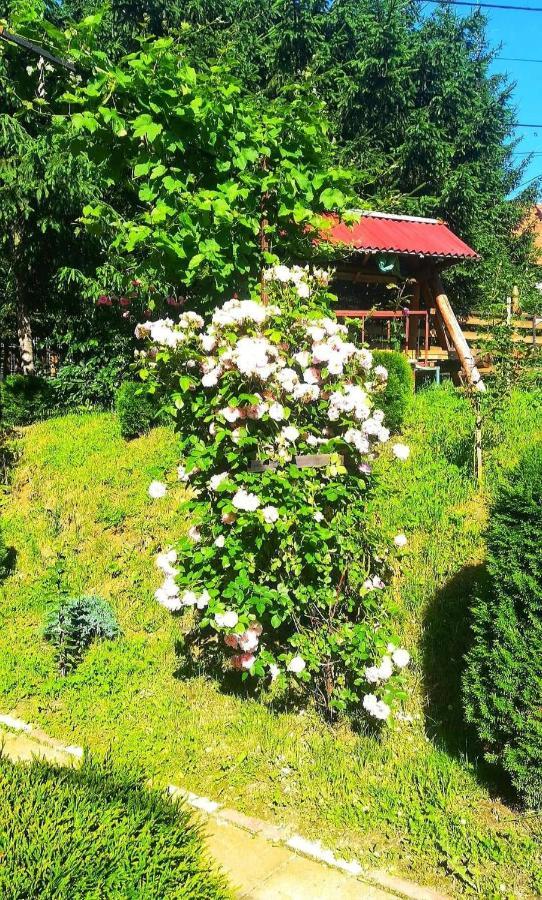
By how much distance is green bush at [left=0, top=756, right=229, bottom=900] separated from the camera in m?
1.63

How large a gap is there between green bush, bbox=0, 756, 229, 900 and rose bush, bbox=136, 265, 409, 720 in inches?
47.8

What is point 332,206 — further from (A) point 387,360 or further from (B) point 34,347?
(B) point 34,347

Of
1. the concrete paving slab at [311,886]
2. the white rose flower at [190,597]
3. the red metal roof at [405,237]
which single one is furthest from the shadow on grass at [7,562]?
the red metal roof at [405,237]

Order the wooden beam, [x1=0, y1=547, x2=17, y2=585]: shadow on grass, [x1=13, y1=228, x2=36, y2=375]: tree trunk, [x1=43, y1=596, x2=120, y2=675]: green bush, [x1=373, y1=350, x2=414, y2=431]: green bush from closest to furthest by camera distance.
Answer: [x1=43, y1=596, x2=120, y2=675]: green bush, [x1=0, y1=547, x2=17, y2=585]: shadow on grass, [x1=373, y1=350, x2=414, y2=431]: green bush, the wooden beam, [x1=13, y1=228, x2=36, y2=375]: tree trunk

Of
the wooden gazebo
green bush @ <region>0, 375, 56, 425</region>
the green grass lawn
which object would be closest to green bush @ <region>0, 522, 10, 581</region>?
the green grass lawn

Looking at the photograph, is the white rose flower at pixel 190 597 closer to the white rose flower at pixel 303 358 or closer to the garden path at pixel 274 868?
the garden path at pixel 274 868

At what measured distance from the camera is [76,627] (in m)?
4.50

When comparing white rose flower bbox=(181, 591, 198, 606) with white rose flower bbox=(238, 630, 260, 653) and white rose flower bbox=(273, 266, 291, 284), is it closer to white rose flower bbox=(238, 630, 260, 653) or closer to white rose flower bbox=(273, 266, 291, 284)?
white rose flower bbox=(238, 630, 260, 653)

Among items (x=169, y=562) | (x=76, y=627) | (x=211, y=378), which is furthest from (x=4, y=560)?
(x=211, y=378)

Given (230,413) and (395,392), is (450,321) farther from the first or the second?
(230,413)

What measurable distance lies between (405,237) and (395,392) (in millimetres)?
5423

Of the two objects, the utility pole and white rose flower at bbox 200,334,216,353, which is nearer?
white rose flower at bbox 200,334,216,353

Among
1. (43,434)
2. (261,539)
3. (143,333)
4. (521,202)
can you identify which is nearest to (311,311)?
(143,333)

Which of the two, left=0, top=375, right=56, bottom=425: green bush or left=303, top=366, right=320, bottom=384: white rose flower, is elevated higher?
left=303, top=366, right=320, bottom=384: white rose flower
